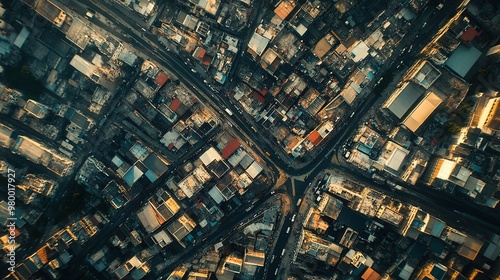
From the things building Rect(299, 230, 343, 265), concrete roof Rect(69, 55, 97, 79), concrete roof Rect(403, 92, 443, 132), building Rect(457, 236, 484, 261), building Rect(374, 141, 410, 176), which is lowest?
building Rect(457, 236, 484, 261)

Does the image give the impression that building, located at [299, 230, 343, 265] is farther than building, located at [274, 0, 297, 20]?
Yes

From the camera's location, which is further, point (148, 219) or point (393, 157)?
point (148, 219)

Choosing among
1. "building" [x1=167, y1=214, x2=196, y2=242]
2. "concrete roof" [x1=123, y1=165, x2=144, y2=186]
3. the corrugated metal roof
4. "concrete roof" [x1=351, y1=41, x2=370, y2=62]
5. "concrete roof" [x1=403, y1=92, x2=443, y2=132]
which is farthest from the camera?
the corrugated metal roof

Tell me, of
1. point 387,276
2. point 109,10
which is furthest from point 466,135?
point 109,10

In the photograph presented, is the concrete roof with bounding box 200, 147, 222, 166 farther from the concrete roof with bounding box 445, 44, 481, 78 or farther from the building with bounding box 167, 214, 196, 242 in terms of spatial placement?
the concrete roof with bounding box 445, 44, 481, 78

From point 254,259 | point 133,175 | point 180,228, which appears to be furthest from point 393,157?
point 133,175

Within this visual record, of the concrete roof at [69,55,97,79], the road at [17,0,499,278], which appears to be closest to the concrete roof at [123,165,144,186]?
the road at [17,0,499,278]

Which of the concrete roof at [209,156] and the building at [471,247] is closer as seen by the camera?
the building at [471,247]

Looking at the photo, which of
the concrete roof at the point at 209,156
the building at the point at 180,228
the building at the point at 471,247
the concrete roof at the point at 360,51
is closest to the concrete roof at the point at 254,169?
the concrete roof at the point at 209,156

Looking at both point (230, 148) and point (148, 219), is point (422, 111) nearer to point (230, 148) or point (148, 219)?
point (230, 148)

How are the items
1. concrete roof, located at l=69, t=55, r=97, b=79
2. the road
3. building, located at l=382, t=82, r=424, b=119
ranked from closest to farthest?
building, located at l=382, t=82, r=424, b=119 → concrete roof, located at l=69, t=55, r=97, b=79 → the road

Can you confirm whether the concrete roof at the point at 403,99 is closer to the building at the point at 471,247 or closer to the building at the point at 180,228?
the building at the point at 471,247
